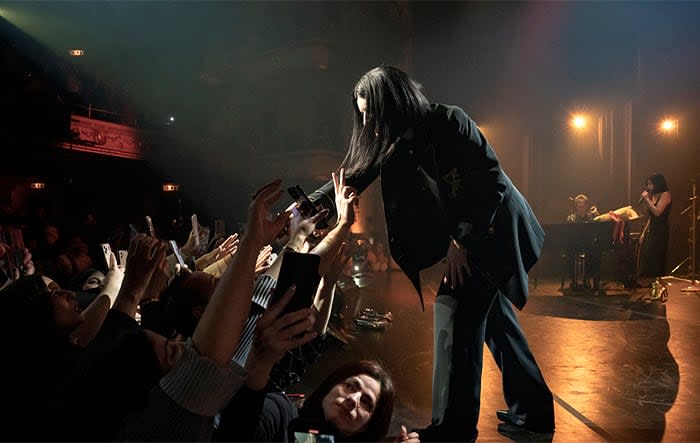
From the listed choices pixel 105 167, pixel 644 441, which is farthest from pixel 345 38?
pixel 644 441

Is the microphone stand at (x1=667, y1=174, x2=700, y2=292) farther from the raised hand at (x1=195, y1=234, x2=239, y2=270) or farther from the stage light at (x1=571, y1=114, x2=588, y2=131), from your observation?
the raised hand at (x1=195, y1=234, x2=239, y2=270)

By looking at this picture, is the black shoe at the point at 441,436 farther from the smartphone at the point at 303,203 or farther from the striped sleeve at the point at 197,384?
the striped sleeve at the point at 197,384

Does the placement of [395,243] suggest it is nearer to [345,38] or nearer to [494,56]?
[494,56]

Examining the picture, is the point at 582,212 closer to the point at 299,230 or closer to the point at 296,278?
the point at 299,230

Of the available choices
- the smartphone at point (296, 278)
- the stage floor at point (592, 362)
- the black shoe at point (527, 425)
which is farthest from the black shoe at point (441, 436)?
the smartphone at point (296, 278)

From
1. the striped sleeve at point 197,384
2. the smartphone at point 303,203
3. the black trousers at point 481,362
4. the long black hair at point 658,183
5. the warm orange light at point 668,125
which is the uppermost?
the warm orange light at point 668,125

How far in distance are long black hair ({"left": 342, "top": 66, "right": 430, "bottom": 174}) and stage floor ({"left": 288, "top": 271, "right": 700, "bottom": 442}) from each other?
4.55 feet

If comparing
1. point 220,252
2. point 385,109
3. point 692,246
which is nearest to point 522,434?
point 385,109

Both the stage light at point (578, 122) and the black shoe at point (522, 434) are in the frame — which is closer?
the black shoe at point (522, 434)

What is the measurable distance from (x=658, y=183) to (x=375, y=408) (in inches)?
257

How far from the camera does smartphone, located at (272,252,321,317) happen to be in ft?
4.06

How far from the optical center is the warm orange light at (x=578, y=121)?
322 inches

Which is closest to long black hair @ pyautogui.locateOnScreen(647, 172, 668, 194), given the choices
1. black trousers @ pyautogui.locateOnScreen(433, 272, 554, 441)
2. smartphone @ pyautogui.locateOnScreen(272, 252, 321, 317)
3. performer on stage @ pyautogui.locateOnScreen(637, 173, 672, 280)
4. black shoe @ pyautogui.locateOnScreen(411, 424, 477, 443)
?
performer on stage @ pyautogui.locateOnScreen(637, 173, 672, 280)

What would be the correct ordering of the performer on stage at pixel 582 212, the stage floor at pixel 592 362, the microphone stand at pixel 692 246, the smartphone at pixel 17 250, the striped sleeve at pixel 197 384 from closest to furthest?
1. the striped sleeve at pixel 197 384
2. the smartphone at pixel 17 250
3. the stage floor at pixel 592 362
4. the microphone stand at pixel 692 246
5. the performer on stage at pixel 582 212
